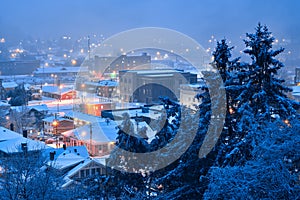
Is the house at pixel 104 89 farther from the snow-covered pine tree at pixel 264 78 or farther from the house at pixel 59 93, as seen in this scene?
the snow-covered pine tree at pixel 264 78

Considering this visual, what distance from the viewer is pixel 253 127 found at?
4488 millimetres

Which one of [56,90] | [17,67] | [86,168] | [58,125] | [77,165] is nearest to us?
[86,168]

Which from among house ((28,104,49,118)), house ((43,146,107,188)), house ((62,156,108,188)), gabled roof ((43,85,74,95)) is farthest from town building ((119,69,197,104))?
house ((62,156,108,188))

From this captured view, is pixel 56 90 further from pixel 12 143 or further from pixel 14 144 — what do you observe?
pixel 14 144

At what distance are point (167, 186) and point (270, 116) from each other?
4.81 feet

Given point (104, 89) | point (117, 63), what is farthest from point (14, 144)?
point (117, 63)

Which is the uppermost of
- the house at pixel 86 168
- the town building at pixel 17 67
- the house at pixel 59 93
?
the town building at pixel 17 67

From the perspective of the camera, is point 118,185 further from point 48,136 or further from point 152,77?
point 152,77

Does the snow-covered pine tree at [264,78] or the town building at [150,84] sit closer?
the snow-covered pine tree at [264,78]

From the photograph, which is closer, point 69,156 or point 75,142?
point 69,156

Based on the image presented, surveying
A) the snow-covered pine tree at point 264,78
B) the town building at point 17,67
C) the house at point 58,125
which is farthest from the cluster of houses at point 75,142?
the town building at point 17,67

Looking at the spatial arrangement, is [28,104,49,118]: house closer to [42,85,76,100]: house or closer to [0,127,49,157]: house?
[0,127,49,157]: house

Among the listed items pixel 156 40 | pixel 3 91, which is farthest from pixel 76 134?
pixel 156 40

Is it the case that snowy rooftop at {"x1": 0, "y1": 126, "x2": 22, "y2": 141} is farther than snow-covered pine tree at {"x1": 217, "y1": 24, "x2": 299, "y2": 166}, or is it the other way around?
snowy rooftop at {"x1": 0, "y1": 126, "x2": 22, "y2": 141}
